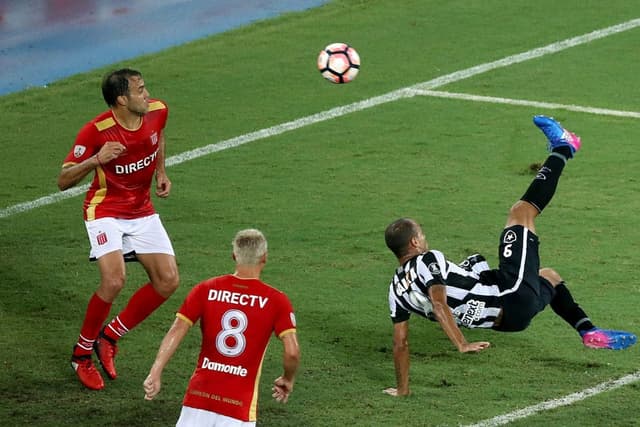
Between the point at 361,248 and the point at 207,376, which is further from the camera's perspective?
the point at 361,248

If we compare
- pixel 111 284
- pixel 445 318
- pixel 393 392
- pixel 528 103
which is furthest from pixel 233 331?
pixel 528 103

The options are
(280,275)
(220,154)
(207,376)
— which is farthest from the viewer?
(220,154)

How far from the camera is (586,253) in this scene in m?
11.3

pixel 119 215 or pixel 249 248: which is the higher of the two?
pixel 119 215

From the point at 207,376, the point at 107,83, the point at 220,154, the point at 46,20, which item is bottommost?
the point at 207,376

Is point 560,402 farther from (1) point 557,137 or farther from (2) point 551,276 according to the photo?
(1) point 557,137

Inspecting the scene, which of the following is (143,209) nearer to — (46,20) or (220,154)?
(220,154)

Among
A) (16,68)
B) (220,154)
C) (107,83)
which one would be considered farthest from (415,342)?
(16,68)

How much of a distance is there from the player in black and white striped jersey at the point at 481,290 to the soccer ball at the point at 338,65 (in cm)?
378

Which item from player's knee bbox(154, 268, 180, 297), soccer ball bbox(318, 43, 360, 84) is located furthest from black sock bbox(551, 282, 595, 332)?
soccer ball bbox(318, 43, 360, 84)

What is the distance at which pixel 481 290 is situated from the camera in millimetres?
9188

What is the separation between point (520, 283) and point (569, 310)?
1.53 ft

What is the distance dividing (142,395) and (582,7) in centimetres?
1079

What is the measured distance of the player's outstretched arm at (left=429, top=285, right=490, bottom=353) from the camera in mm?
8383
